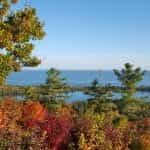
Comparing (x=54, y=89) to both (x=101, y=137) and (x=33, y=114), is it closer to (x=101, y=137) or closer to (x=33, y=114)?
(x=33, y=114)

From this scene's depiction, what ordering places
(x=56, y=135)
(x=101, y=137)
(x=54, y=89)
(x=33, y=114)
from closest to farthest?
(x=101, y=137)
(x=56, y=135)
(x=33, y=114)
(x=54, y=89)

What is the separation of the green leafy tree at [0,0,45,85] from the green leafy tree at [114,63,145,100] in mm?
52633

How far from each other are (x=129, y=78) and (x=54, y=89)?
12.5 m

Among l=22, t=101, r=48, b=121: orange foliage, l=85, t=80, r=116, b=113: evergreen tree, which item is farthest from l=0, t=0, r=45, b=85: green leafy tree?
l=85, t=80, r=116, b=113: evergreen tree

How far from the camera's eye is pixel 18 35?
27250 millimetres

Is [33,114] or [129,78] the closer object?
[33,114]

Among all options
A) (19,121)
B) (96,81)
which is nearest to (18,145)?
(19,121)

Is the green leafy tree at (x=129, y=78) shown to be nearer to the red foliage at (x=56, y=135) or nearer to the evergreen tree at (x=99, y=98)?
the evergreen tree at (x=99, y=98)

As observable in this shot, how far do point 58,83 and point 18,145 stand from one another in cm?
6058

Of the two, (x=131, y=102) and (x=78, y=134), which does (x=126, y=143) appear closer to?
(x=78, y=134)

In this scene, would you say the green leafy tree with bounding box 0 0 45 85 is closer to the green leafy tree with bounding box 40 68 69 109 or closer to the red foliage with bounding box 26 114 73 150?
the red foliage with bounding box 26 114 73 150

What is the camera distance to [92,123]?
21.3m

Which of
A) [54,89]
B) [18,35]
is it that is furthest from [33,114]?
[54,89]

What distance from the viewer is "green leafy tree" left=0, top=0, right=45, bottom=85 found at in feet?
87.0
